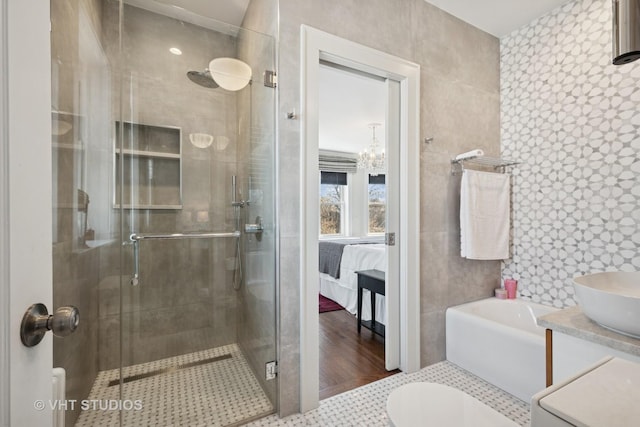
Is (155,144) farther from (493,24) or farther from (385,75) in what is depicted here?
(493,24)

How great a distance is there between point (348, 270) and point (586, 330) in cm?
251

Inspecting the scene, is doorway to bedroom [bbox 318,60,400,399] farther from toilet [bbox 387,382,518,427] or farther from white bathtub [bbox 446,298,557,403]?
toilet [bbox 387,382,518,427]

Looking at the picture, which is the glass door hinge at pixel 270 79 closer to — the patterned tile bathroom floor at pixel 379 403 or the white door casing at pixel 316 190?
the white door casing at pixel 316 190

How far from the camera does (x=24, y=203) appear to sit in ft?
1.63

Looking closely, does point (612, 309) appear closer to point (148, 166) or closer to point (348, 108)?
point (148, 166)

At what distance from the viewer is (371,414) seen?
5.14 ft

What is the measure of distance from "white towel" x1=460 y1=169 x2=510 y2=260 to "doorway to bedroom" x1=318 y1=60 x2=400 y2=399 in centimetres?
59

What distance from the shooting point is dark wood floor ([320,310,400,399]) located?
1869 millimetres

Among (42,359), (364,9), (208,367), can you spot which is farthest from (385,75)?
(208,367)

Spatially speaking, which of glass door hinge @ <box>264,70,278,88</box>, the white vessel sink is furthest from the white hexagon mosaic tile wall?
glass door hinge @ <box>264,70,278,88</box>

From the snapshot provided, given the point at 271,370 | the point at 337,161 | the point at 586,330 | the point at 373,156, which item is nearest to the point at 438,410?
the point at 586,330

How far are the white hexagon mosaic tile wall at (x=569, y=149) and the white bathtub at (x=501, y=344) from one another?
9.3 inches

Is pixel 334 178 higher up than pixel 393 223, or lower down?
higher up

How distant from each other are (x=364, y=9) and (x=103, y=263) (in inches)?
89.1
